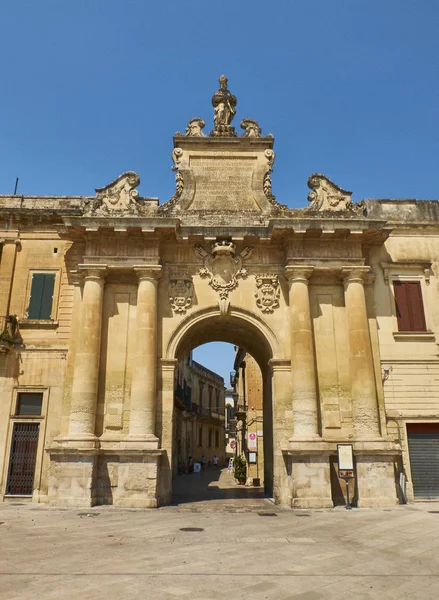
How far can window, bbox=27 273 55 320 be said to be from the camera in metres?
17.9

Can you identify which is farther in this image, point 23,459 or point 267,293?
point 267,293

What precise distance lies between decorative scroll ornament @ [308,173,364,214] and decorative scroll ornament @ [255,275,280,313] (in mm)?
3047

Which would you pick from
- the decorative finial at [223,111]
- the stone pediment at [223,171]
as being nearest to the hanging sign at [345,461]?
the stone pediment at [223,171]

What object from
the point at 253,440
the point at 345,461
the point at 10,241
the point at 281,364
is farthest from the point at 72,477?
the point at 253,440

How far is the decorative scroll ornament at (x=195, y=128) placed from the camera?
18.9m

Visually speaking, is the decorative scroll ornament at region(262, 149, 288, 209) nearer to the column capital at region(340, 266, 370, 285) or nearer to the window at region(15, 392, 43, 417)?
the column capital at region(340, 266, 370, 285)

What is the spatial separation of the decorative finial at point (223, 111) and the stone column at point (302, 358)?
609 centimetres

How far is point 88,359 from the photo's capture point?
16219 mm

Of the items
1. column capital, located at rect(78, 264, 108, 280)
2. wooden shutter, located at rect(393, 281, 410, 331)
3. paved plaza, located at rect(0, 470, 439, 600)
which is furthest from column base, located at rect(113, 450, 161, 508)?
wooden shutter, located at rect(393, 281, 410, 331)

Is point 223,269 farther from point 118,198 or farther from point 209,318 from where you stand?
point 118,198

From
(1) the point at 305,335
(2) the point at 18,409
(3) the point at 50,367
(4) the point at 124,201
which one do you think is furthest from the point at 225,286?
(2) the point at 18,409

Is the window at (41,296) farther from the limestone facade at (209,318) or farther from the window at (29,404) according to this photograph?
the window at (29,404)

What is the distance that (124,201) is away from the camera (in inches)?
705

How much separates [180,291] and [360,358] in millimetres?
6539
